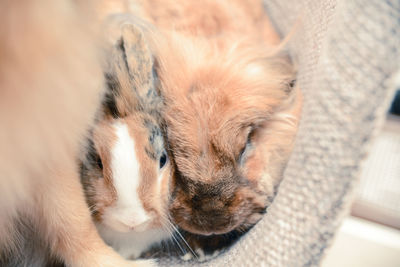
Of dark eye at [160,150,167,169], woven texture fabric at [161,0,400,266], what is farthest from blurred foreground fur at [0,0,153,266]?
woven texture fabric at [161,0,400,266]

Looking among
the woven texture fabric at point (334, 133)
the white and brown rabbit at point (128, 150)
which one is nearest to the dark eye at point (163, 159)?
the white and brown rabbit at point (128, 150)

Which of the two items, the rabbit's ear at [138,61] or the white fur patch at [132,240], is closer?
the rabbit's ear at [138,61]

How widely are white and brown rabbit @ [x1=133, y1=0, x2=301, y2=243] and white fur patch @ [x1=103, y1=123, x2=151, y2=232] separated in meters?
0.10

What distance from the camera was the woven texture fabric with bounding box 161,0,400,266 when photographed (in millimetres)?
636

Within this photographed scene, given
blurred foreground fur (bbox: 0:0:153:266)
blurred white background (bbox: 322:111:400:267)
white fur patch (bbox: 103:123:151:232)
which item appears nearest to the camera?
blurred foreground fur (bbox: 0:0:153:266)

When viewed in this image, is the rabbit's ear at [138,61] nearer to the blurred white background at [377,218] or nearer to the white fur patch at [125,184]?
the white fur patch at [125,184]

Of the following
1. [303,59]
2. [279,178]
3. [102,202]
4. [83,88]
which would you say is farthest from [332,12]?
[102,202]

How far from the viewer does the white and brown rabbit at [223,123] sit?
0.92 metres

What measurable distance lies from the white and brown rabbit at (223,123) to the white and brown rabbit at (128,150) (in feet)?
0.17

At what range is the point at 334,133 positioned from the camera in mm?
711

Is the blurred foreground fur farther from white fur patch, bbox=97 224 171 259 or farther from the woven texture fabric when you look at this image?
the woven texture fabric

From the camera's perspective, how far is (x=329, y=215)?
2.34ft

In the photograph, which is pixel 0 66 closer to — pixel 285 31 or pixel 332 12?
pixel 332 12

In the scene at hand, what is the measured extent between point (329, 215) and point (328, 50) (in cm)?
31
